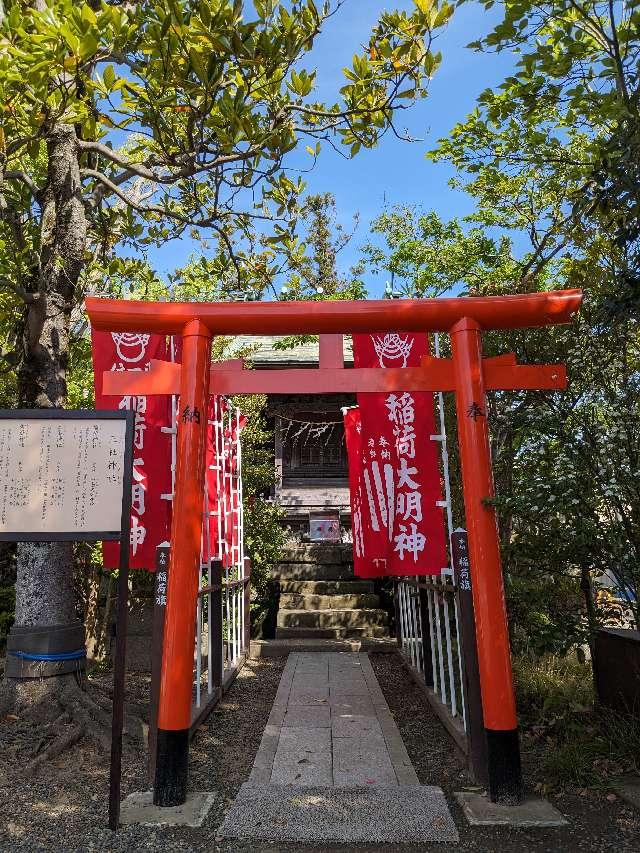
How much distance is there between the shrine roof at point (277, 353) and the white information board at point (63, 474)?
7.50 metres

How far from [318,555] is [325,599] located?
1232mm

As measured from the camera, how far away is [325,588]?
10.5m

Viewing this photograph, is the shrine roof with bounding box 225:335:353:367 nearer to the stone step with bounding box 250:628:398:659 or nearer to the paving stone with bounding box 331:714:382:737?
the stone step with bounding box 250:628:398:659

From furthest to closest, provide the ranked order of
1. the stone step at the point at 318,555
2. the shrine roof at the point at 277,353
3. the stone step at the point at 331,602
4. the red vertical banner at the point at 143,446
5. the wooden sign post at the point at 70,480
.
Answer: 1. the shrine roof at the point at 277,353
2. the stone step at the point at 318,555
3. the stone step at the point at 331,602
4. the red vertical banner at the point at 143,446
5. the wooden sign post at the point at 70,480

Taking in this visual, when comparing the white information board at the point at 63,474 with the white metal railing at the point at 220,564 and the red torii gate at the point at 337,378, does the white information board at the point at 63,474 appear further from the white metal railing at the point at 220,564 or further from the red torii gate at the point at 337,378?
the white metal railing at the point at 220,564

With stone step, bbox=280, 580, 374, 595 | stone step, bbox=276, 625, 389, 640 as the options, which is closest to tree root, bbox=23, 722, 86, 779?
stone step, bbox=276, 625, 389, 640

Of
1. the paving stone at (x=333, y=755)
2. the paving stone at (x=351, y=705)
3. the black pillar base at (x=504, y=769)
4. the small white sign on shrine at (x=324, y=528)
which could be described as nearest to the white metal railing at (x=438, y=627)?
the black pillar base at (x=504, y=769)

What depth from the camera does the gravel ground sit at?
3221mm

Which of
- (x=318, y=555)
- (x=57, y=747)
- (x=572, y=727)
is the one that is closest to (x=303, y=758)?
(x=57, y=747)

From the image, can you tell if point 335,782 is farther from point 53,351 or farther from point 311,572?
point 311,572

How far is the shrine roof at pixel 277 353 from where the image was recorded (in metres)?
12.6

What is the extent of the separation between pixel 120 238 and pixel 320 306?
4.14 m

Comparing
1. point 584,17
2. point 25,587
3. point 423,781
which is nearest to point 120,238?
point 25,587

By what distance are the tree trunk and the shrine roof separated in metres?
5.77
